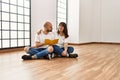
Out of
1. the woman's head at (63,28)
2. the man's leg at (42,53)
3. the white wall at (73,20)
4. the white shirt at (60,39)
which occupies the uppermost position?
the white wall at (73,20)

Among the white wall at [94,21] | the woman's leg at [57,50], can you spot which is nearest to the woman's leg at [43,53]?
the woman's leg at [57,50]

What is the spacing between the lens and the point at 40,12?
541 cm

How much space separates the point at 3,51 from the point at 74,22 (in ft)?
12.2

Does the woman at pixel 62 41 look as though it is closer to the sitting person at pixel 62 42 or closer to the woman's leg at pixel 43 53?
the sitting person at pixel 62 42

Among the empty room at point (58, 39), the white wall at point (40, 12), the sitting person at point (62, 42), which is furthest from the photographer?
the white wall at point (40, 12)

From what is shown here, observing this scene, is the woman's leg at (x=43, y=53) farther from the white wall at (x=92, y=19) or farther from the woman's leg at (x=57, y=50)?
the white wall at (x=92, y=19)

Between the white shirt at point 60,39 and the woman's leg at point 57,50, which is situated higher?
the white shirt at point 60,39

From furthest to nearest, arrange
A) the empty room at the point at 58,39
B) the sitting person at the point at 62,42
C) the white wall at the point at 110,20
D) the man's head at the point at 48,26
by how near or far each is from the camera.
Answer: the white wall at the point at 110,20
the sitting person at the point at 62,42
the man's head at the point at 48,26
the empty room at the point at 58,39

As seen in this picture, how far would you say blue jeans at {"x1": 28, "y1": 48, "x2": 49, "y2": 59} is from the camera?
330 cm

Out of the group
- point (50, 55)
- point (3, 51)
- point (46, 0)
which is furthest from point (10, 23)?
point (50, 55)

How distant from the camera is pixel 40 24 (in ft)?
17.8

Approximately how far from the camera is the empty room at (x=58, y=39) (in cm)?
231

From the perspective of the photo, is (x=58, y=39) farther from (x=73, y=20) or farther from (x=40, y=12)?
(x=73, y=20)

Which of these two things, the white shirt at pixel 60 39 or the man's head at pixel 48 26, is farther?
the white shirt at pixel 60 39
